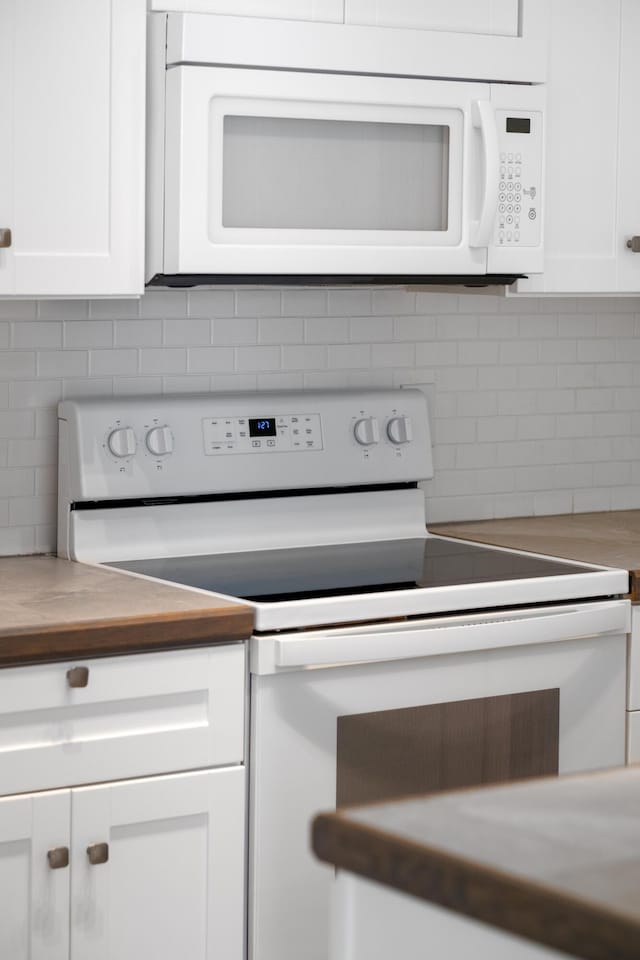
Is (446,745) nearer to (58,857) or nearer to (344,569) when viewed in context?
(344,569)

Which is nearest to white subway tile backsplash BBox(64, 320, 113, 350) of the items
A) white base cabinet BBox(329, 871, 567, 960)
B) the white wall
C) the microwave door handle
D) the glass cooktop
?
the white wall

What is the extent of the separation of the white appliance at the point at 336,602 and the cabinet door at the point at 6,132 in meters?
0.39

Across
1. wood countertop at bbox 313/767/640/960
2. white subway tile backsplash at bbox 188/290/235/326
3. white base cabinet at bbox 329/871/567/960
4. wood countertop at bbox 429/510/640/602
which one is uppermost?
white subway tile backsplash at bbox 188/290/235/326

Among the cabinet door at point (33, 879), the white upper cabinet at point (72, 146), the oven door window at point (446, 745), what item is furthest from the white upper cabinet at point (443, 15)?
the cabinet door at point (33, 879)

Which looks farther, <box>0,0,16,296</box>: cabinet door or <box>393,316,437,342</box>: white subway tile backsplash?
<box>393,316,437,342</box>: white subway tile backsplash

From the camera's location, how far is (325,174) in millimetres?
2668

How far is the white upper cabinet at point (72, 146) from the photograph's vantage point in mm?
2396

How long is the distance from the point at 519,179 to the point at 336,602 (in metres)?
0.96

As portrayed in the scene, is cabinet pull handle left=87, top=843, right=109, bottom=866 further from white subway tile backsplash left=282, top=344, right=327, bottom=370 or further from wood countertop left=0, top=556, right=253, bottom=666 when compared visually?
white subway tile backsplash left=282, top=344, right=327, bottom=370

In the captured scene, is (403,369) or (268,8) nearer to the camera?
(268,8)

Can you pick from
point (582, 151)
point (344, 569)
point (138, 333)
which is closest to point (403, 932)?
point (344, 569)

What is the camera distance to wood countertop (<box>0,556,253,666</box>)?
214cm

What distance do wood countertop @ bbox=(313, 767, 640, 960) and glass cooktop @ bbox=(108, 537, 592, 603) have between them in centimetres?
131

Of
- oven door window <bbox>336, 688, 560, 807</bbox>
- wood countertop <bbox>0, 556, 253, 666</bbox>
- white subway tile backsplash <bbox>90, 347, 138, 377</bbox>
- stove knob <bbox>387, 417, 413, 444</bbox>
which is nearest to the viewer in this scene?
wood countertop <bbox>0, 556, 253, 666</bbox>
